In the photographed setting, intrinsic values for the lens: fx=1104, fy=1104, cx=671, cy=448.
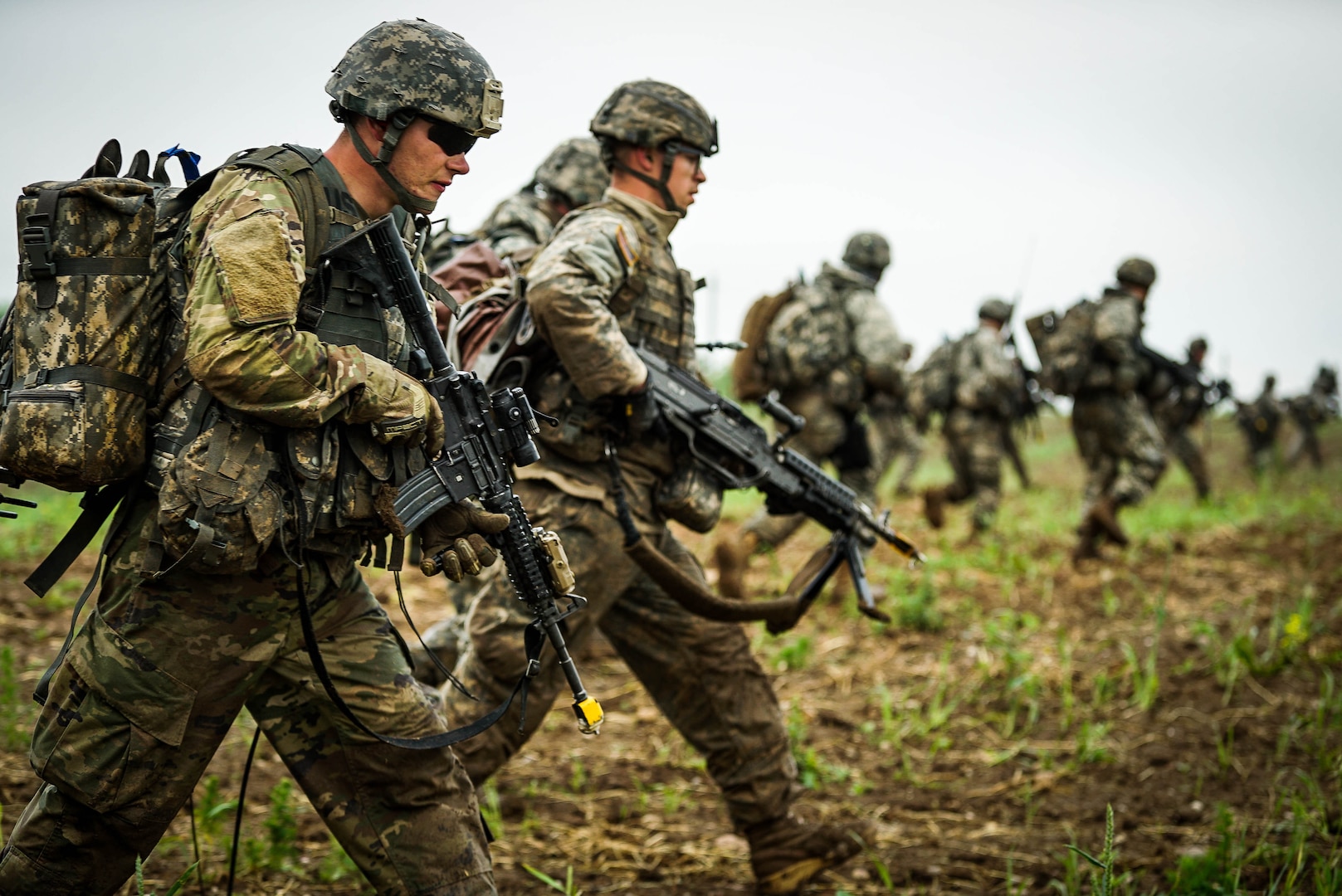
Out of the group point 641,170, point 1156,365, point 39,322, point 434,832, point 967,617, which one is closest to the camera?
point 39,322

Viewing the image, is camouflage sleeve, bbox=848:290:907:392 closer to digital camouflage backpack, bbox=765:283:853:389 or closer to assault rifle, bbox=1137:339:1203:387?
digital camouflage backpack, bbox=765:283:853:389

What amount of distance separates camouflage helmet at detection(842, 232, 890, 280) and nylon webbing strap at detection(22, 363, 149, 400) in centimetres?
684

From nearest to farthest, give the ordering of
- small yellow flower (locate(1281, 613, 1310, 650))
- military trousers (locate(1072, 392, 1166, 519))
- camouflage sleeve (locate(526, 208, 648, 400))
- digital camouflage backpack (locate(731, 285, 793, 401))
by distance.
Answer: camouflage sleeve (locate(526, 208, 648, 400)) → small yellow flower (locate(1281, 613, 1310, 650)) → digital camouflage backpack (locate(731, 285, 793, 401)) → military trousers (locate(1072, 392, 1166, 519))

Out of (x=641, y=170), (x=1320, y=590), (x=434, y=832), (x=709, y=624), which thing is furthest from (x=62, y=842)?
(x=1320, y=590)

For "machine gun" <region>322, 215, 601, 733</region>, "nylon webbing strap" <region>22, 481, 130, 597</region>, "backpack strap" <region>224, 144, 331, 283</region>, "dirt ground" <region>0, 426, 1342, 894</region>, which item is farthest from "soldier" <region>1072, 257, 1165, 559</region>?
"nylon webbing strap" <region>22, 481, 130, 597</region>

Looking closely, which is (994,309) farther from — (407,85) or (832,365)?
(407,85)

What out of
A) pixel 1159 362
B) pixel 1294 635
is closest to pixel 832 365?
pixel 1294 635

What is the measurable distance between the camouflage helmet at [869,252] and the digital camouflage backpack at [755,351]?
32.2 inches

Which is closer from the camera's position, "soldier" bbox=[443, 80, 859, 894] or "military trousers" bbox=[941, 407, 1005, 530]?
"soldier" bbox=[443, 80, 859, 894]

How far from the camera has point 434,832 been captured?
262 cm

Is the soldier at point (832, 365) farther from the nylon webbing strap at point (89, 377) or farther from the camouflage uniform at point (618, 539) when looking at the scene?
the nylon webbing strap at point (89, 377)

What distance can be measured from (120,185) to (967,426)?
9.81 metres

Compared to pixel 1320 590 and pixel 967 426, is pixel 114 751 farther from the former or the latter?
pixel 967 426

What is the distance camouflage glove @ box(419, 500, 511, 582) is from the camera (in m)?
2.56
